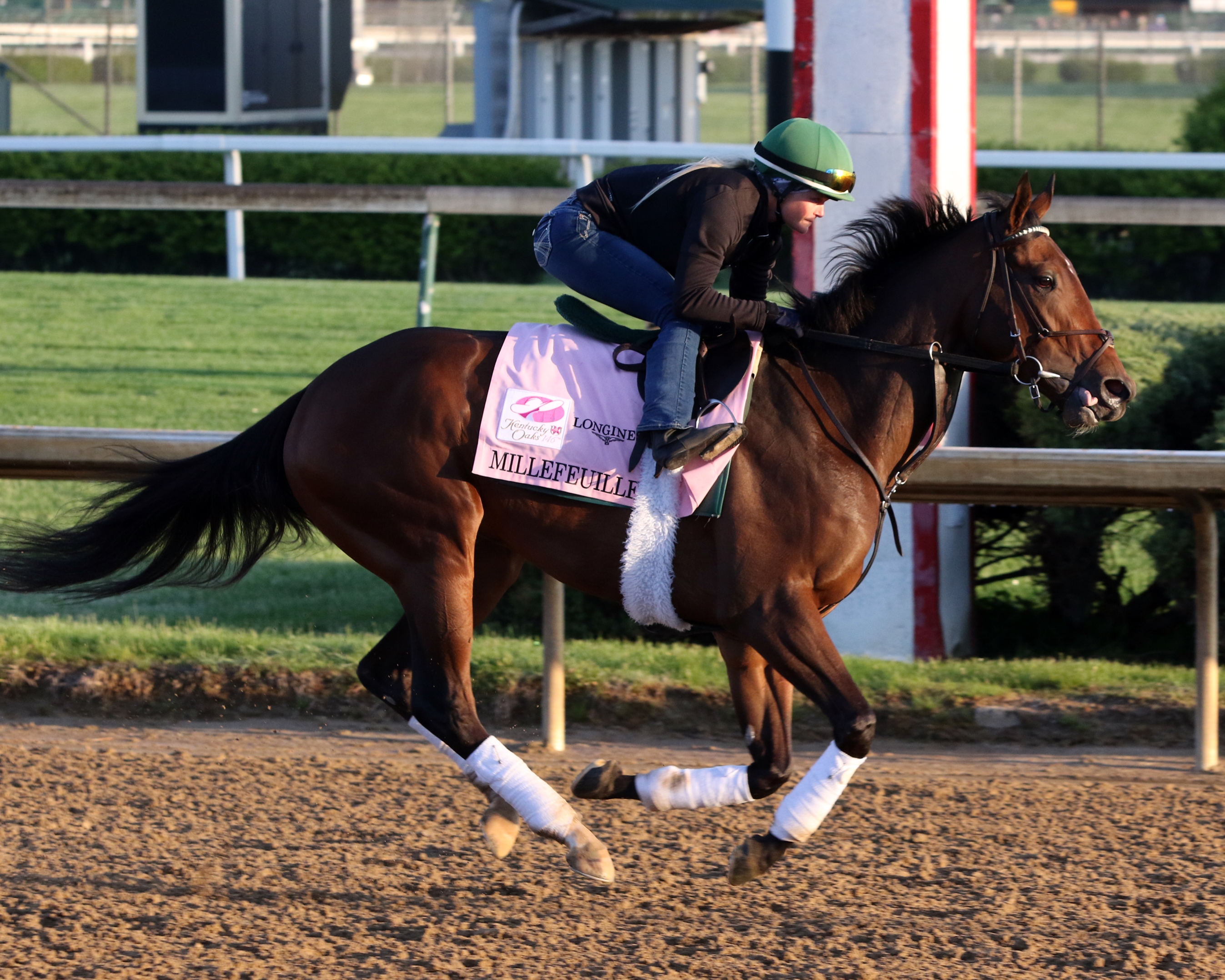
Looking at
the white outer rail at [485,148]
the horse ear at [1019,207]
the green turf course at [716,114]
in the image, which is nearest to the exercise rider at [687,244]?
the horse ear at [1019,207]

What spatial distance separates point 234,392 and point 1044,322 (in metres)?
6.20

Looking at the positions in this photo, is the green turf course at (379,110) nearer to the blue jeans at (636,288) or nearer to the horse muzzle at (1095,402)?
the blue jeans at (636,288)

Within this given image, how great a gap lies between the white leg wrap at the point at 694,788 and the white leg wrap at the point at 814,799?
0.63 ft

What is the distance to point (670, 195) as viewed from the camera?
3914 millimetres

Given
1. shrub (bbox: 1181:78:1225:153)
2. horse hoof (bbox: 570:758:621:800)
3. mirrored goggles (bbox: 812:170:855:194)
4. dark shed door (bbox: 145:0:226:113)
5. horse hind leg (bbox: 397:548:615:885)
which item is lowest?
horse hoof (bbox: 570:758:621:800)

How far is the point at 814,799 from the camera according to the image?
365cm

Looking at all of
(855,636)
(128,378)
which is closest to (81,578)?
(855,636)

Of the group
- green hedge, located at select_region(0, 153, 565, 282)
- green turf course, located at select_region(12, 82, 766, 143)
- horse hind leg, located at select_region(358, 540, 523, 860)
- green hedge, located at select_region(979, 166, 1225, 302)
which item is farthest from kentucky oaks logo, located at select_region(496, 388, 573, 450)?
green turf course, located at select_region(12, 82, 766, 143)

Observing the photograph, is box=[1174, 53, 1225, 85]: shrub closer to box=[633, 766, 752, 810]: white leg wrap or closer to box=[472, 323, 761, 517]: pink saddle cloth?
box=[472, 323, 761, 517]: pink saddle cloth

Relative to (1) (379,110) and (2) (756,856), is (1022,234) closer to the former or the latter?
(2) (756,856)

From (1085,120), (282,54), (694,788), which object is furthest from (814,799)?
(1085,120)

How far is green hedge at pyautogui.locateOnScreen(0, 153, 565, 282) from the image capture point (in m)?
13.1

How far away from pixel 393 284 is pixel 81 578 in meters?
7.04

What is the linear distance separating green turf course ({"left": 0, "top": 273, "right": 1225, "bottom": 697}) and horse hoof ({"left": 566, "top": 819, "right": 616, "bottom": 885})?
1.70 meters
